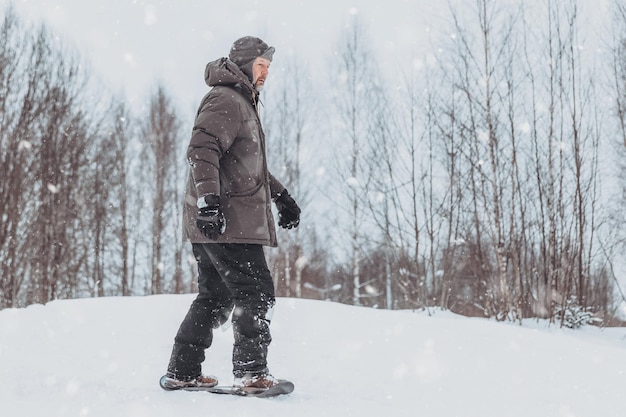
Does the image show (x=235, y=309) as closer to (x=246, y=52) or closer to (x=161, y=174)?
(x=246, y=52)

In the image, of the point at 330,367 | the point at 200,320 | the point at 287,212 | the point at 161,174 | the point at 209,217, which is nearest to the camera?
the point at 209,217

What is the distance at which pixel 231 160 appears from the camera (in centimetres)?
239

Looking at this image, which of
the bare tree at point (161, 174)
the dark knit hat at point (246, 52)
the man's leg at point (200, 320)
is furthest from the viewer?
the bare tree at point (161, 174)

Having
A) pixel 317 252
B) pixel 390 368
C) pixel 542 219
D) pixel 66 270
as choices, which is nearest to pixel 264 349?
pixel 390 368

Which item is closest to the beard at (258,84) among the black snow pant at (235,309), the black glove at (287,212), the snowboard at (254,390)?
the black glove at (287,212)

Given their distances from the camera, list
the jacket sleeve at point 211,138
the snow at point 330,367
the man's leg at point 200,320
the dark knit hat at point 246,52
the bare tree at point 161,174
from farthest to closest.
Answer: the bare tree at point 161,174 → the dark knit hat at point 246,52 → the man's leg at point 200,320 → the jacket sleeve at point 211,138 → the snow at point 330,367

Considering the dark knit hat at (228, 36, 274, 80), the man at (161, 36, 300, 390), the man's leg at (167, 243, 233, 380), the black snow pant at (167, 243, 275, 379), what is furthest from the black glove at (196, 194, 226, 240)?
the dark knit hat at (228, 36, 274, 80)

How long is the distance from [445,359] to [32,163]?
1149 cm

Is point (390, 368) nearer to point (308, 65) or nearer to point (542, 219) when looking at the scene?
point (542, 219)

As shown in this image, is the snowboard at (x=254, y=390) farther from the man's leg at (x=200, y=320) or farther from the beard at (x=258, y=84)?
the beard at (x=258, y=84)

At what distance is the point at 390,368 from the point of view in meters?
2.94

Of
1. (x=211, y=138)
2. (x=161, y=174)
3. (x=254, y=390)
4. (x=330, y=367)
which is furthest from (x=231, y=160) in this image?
(x=161, y=174)

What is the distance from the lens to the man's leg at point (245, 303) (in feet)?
7.43

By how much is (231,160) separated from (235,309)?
643 millimetres
